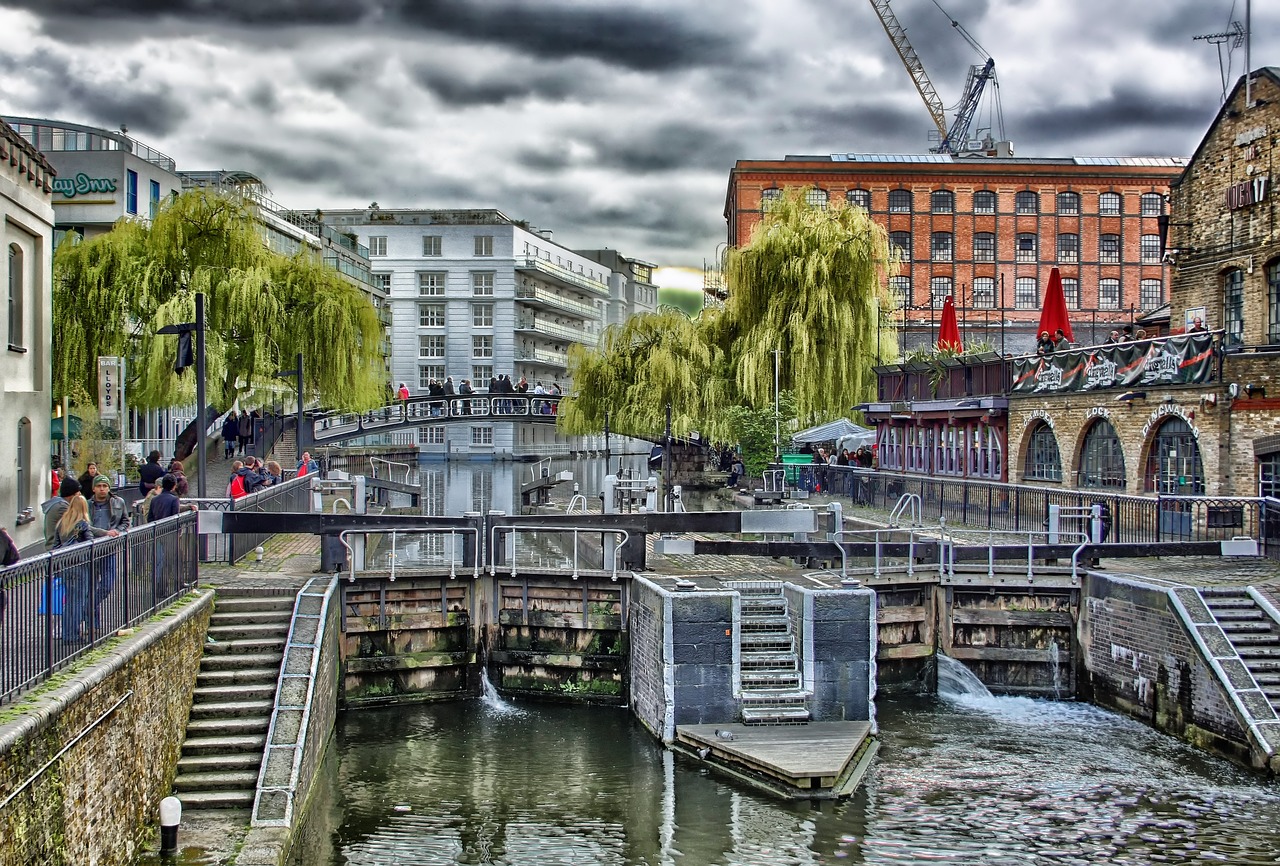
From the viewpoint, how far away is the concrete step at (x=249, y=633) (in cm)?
1598

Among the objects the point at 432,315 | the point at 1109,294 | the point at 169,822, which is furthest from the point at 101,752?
the point at 432,315

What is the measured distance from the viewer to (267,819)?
12.5 meters

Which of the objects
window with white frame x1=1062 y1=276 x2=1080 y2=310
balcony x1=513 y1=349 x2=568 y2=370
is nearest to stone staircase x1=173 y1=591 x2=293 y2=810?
window with white frame x1=1062 y1=276 x2=1080 y2=310

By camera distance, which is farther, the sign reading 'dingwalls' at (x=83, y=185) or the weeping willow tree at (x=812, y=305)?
the sign reading 'dingwalls' at (x=83, y=185)

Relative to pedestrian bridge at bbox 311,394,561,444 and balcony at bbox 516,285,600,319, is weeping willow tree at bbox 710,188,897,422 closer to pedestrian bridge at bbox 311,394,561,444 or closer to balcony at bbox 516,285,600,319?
pedestrian bridge at bbox 311,394,561,444

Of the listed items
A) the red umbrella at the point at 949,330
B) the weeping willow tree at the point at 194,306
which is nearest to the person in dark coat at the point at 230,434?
the weeping willow tree at the point at 194,306

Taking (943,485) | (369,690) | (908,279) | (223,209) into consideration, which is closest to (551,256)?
(908,279)

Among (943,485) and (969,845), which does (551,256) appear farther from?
(969,845)

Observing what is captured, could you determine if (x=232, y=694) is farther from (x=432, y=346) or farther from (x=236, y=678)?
(x=432, y=346)

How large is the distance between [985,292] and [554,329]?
38619 millimetres

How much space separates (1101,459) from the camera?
2875 cm

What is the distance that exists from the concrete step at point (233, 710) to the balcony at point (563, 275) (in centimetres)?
7526

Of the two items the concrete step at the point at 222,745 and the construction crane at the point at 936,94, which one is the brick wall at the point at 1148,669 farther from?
the construction crane at the point at 936,94

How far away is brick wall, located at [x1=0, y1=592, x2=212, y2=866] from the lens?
871 centimetres
